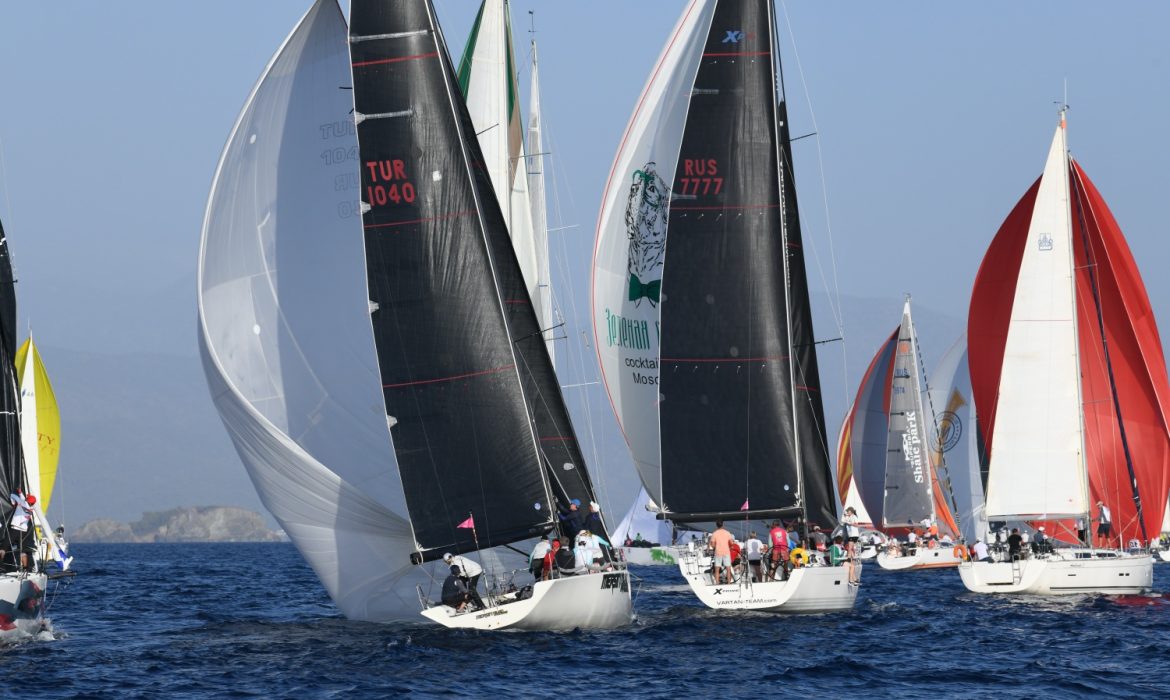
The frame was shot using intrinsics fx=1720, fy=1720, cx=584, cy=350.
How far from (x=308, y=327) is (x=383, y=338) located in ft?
7.33

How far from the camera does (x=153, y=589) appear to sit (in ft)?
159

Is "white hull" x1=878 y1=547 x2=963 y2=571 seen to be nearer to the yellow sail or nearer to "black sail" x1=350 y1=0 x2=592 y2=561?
the yellow sail

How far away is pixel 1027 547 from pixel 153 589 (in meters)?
25.4

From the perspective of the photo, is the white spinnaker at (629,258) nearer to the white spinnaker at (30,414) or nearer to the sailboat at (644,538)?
the white spinnaker at (30,414)

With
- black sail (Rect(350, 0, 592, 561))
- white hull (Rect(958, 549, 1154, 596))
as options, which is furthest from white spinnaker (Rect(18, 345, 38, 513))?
white hull (Rect(958, 549, 1154, 596))

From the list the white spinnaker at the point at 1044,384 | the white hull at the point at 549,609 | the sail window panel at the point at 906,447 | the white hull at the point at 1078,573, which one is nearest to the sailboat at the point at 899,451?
the sail window panel at the point at 906,447

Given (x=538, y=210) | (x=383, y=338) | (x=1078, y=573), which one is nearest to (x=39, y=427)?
(x=538, y=210)

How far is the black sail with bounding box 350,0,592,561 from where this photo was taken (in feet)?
87.1

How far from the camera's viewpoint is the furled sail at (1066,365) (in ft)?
117

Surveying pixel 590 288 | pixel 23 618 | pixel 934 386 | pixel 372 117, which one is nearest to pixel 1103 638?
pixel 590 288

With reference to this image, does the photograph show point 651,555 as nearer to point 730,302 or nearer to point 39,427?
point 39,427

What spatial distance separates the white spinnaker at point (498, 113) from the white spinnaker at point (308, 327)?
723cm

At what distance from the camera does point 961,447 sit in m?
59.4

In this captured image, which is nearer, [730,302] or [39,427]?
[730,302]
